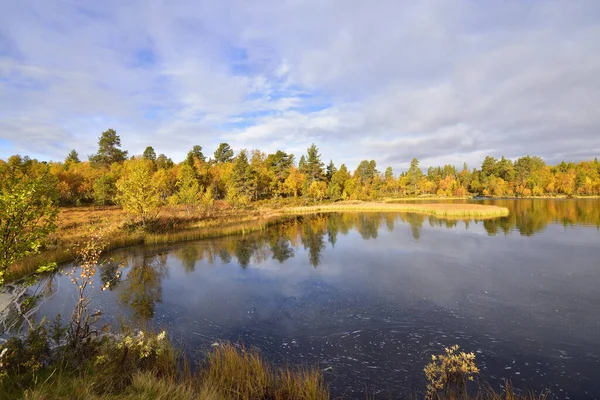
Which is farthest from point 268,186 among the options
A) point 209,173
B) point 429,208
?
point 429,208

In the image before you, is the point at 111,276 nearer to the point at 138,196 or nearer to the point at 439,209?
the point at 138,196

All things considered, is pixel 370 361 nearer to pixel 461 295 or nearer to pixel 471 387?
pixel 471 387

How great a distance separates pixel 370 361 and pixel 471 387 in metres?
2.77

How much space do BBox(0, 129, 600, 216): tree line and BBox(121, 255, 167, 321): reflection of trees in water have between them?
10.9 m

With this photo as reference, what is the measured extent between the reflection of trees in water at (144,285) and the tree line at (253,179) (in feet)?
35.7

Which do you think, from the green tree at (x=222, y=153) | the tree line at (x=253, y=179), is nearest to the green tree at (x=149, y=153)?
the tree line at (x=253, y=179)

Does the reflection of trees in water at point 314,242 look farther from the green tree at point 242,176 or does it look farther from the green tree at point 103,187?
the green tree at point 103,187

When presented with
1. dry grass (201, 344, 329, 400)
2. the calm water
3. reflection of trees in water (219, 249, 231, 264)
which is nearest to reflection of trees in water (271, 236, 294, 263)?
the calm water

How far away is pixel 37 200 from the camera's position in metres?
8.67

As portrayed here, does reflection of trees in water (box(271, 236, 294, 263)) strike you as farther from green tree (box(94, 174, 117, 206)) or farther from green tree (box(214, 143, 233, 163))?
green tree (box(214, 143, 233, 163))

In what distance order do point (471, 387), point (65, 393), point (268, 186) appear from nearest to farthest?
point (65, 393) < point (471, 387) < point (268, 186)

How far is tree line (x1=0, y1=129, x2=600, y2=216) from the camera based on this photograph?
167ft

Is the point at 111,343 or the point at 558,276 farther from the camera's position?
the point at 558,276

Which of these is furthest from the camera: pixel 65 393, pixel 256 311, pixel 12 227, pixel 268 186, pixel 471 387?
pixel 268 186
